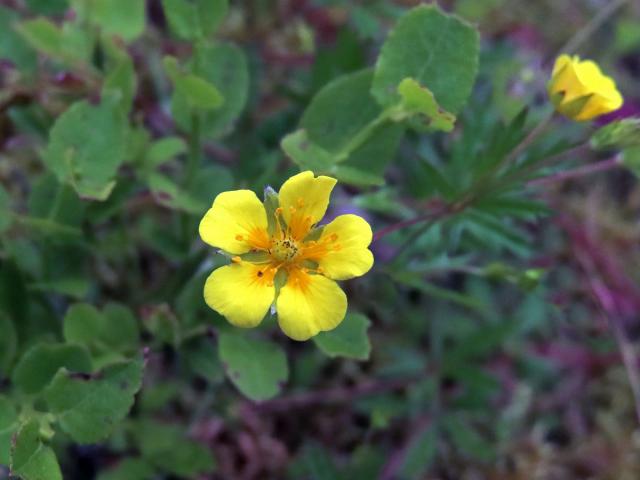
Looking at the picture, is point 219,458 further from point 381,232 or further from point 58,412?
point 381,232

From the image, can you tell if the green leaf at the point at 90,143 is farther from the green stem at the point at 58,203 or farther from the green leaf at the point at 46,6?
the green leaf at the point at 46,6

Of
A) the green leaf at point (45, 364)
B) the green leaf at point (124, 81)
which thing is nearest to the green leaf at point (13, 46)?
the green leaf at point (124, 81)

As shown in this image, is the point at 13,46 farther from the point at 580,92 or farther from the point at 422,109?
the point at 580,92

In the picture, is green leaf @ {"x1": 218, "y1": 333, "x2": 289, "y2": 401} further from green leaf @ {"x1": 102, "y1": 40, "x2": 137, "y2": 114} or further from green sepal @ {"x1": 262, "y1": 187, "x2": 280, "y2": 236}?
green leaf @ {"x1": 102, "y1": 40, "x2": 137, "y2": 114}

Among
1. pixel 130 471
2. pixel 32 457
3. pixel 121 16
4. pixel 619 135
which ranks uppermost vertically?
pixel 619 135

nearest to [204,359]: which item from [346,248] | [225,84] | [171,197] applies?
[171,197]
